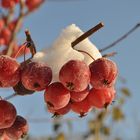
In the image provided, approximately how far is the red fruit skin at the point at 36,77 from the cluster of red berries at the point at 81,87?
0.03m

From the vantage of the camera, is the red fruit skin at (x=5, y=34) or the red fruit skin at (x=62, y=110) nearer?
the red fruit skin at (x=62, y=110)

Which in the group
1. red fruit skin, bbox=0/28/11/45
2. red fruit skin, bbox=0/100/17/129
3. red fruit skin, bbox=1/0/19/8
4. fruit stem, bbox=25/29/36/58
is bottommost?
red fruit skin, bbox=0/28/11/45

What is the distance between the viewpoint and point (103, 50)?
1.34m

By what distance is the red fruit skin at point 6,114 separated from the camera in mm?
1131

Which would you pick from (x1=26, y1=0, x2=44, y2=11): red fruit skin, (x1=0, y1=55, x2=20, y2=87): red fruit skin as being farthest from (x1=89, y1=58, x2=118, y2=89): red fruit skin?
(x1=26, y1=0, x2=44, y2=11): red fruit skin

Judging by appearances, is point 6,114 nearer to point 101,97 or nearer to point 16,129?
point 16,129

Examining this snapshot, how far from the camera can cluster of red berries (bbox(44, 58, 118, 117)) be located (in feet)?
3.57

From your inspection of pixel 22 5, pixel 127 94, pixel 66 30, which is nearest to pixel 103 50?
pixel 66 30

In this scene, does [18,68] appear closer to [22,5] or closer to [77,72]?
[77,72]

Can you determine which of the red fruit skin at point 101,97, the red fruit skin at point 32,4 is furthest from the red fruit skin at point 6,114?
the red fruit skin at point 32,4

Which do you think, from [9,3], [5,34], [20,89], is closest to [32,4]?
[9,3]

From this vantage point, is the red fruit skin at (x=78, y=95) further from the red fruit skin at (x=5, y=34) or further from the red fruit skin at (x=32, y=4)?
the red fruit skin at (x=5, y=34)

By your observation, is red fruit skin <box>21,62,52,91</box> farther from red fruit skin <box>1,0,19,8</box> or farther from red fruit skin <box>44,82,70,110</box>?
red fruit skin <box>1,0,19,8</box>

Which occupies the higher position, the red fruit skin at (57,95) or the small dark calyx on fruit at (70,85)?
the small dark calyx on fruit at (70,85)
